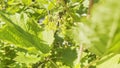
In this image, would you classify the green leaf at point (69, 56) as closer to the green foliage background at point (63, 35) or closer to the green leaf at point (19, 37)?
the green foliage background at point (63, 35)

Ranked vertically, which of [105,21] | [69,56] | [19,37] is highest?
[105,21]

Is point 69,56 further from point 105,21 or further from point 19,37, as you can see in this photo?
point 105,21

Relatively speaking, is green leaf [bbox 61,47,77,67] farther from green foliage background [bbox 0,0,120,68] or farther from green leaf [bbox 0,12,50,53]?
green leaf [bbox 0,12,50,53]

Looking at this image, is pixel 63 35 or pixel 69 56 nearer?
pixel 69 56

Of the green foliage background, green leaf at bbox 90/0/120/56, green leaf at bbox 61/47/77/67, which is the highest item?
green leaf at bbox 90/0/120/56

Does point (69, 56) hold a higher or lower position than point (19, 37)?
lower

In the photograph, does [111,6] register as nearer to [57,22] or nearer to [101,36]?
[101,36]

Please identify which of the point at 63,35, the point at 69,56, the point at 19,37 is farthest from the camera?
the point at 63,35

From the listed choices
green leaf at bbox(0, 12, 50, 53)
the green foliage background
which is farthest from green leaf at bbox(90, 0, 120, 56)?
green leaf at bbox(0, 12, 50, 53)

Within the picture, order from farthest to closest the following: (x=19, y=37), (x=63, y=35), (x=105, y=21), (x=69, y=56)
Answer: (x=63, y=35) → (x=69, y=56) → (x=19, y=37) → (x=105, y=21)

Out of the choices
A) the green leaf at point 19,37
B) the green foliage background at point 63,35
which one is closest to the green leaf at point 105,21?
the green foliage background at point 63,35

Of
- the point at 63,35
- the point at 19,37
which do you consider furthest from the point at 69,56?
the point at 19,37
